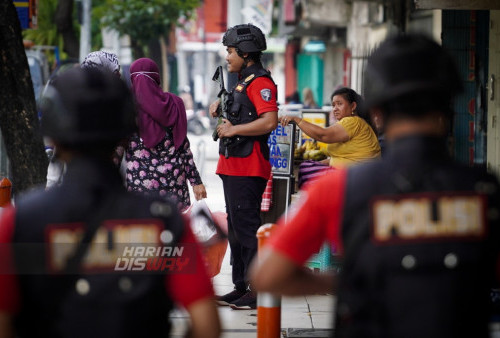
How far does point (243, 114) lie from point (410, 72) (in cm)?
465

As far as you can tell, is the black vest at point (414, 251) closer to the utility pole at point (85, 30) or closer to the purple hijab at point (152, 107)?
the purple hijab at point (152, 107)

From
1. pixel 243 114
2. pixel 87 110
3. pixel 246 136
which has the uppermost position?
pixel 87 110

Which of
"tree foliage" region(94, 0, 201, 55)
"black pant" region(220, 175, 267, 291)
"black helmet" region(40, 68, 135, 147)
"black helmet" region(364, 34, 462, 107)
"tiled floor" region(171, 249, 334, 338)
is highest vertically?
"tree foliage" region(94, 0, 201, 55)

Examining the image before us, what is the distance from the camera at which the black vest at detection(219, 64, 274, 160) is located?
7195 mm

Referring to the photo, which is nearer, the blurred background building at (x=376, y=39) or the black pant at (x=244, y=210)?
the black pant at (x=244, y=210)

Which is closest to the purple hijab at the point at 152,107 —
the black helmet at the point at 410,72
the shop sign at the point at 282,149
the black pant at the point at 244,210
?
the black pant at the point at 244,210

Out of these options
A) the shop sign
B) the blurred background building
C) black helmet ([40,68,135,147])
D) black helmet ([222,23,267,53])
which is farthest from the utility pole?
black helmet ([40,68,135,147])

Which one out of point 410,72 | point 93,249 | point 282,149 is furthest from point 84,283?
point 282,149

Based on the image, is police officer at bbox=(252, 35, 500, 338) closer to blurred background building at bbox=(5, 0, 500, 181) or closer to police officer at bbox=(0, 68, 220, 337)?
police officer at bbox=(0, 68, 220, 337)

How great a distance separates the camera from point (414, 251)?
2557mm

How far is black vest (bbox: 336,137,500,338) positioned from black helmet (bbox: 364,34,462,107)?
133 mm

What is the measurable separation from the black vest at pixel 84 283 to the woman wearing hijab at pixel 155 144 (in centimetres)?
393

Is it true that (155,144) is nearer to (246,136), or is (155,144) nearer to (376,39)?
(246,136)

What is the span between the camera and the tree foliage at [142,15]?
29000 millimetres
